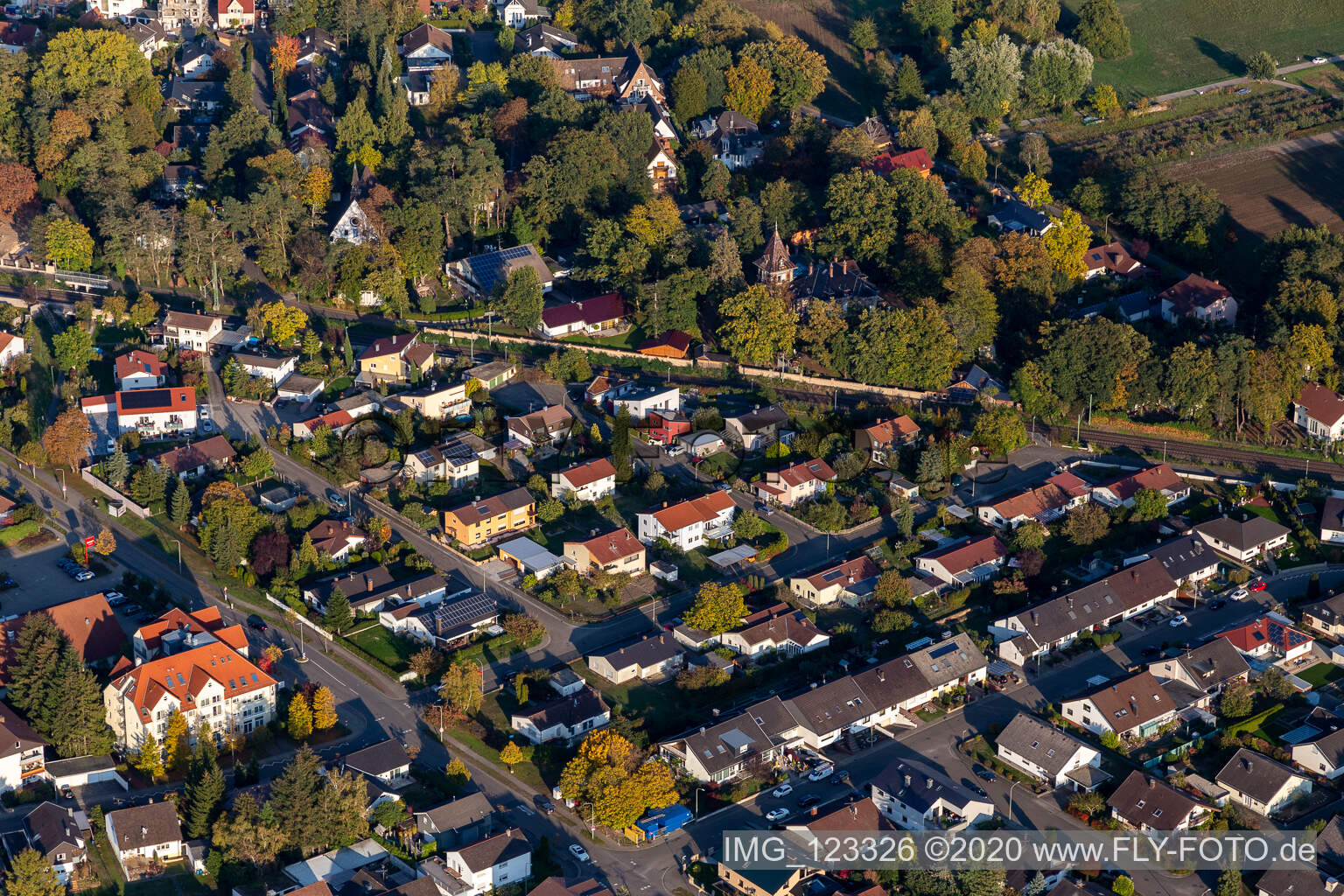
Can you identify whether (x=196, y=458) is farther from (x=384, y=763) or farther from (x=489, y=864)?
(x=489, y=864)

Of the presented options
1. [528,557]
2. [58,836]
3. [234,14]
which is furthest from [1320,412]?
[234,14]

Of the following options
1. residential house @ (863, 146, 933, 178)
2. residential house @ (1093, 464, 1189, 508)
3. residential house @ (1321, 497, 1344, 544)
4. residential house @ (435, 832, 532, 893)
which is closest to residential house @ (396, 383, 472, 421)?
residential house @ (435, 832, 532, 893)

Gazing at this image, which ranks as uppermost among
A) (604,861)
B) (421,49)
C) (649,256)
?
(421,49)

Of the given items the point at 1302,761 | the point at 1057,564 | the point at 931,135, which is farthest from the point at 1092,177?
the point at 1302,761

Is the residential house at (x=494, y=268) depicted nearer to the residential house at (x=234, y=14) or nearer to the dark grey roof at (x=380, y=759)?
the residential house at (x=234, y=14)

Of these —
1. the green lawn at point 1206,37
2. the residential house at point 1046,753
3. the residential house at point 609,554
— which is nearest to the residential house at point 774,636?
the residential house at point 609,554

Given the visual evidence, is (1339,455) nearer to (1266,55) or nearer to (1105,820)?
(1105,820)
